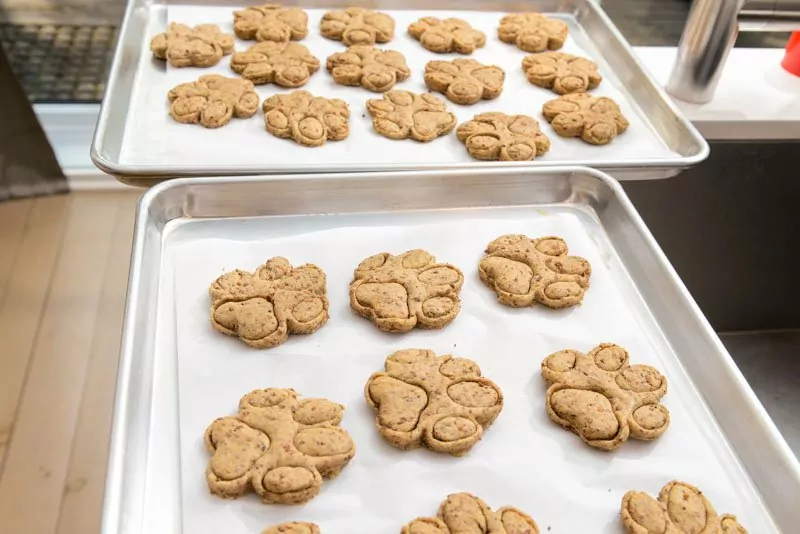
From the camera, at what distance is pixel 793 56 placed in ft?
5.41

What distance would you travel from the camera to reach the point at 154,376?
3.28ft

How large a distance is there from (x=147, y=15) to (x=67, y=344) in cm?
97

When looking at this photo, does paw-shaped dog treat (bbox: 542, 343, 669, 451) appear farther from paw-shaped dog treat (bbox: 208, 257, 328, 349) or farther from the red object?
the red object

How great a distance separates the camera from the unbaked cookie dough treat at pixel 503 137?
140cm

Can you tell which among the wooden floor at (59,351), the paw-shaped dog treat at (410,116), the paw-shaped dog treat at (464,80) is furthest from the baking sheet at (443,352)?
the wooden floor at (59,351)

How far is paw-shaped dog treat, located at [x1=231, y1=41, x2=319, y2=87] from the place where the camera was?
1580 mm

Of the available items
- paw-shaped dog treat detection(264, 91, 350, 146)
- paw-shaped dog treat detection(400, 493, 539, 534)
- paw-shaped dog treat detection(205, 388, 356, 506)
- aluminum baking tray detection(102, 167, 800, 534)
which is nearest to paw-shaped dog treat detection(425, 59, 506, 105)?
paw-shaped dog treat detection(264, 91, 350, 146)

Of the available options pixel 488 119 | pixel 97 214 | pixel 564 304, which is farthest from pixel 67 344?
pixel 564 304

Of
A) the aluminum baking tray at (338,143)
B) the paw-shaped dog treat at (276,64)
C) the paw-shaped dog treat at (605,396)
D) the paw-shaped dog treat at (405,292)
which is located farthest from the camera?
the paw-shaped dog treat at (276,64)

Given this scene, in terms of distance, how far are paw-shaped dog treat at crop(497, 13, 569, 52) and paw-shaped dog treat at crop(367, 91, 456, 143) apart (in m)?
0.37

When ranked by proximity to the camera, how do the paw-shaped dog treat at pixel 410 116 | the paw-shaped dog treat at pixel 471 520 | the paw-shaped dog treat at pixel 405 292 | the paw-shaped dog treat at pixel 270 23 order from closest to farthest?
the paw-shaped dog treat at pixel 471 520 < the paw-shaped dog treat at pixel 405 292 < the paw-shaped dog treat at pixel 410 116 < the paw-shaped dog treat at pixel 270 23

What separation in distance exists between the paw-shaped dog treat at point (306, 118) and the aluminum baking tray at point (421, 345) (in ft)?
0.68

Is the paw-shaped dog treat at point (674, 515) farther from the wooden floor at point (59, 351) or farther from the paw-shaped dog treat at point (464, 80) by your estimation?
the wooden floor at point (59, 351)

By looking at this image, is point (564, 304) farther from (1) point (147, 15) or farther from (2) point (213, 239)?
(1) point (147, 15)
